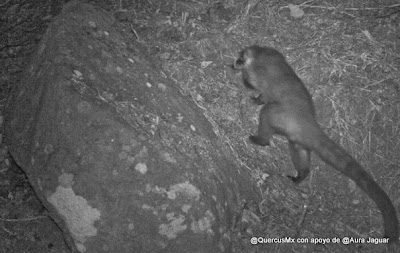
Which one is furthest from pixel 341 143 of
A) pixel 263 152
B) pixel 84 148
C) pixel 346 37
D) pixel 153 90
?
pixel 84 148

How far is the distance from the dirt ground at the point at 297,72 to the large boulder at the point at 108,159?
0.70 m

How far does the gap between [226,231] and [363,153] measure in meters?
2.15

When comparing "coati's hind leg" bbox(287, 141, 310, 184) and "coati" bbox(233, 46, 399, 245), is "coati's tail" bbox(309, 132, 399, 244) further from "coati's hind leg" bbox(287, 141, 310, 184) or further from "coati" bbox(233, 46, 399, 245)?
"coati's hind leg" bbox(287, 141, 310, 184)

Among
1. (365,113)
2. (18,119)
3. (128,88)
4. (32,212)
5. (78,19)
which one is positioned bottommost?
(32,212)

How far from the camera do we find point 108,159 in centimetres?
321

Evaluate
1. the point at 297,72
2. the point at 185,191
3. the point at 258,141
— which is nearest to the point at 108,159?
the point at 185,191

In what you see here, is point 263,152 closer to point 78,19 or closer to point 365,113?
point 365,113

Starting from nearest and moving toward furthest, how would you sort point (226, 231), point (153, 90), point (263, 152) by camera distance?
point (226, 231) < point (153, 90) < point (263, 152)

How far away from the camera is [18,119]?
11.9ft

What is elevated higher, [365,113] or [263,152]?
[365,113]

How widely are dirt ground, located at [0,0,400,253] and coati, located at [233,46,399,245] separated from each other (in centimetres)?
19

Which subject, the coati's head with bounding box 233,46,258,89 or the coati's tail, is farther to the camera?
the coati's head with bounding box 233,46,258,89

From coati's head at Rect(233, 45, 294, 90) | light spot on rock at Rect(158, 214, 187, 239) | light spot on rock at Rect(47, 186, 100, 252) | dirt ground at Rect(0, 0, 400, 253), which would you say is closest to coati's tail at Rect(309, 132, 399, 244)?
dirt ground at Rect(0, 0, 400, 253)

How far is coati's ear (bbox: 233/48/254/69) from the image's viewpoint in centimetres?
478
